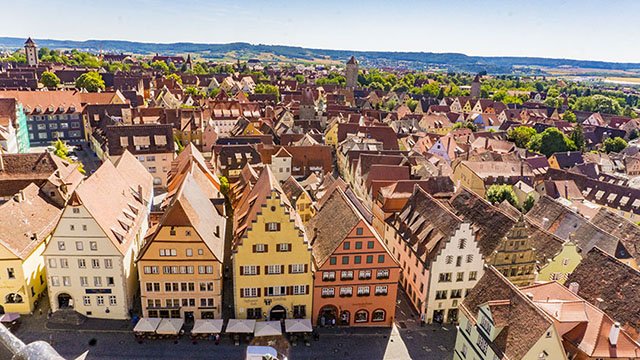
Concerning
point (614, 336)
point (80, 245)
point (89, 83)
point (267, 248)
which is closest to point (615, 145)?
point (614, 336)

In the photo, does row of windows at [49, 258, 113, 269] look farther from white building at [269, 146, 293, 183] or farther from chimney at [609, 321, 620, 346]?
chimney at [609, 321, 620, 346]

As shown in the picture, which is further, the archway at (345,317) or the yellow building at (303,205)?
the yellow building at (303,205)

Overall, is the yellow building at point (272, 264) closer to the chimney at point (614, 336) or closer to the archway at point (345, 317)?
the archway at point (345, 317)

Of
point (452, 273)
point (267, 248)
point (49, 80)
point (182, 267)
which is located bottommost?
point (452, 273)

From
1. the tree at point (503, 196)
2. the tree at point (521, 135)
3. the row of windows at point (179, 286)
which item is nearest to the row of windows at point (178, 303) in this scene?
the row of windows at point (179, 286)

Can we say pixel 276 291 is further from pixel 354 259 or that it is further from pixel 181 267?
pixel 181 267

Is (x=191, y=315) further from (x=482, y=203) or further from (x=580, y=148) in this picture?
(x=580, y=148)

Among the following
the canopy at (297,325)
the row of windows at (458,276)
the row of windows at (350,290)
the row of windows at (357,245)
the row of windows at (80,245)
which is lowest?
the canopy at (297,325)
